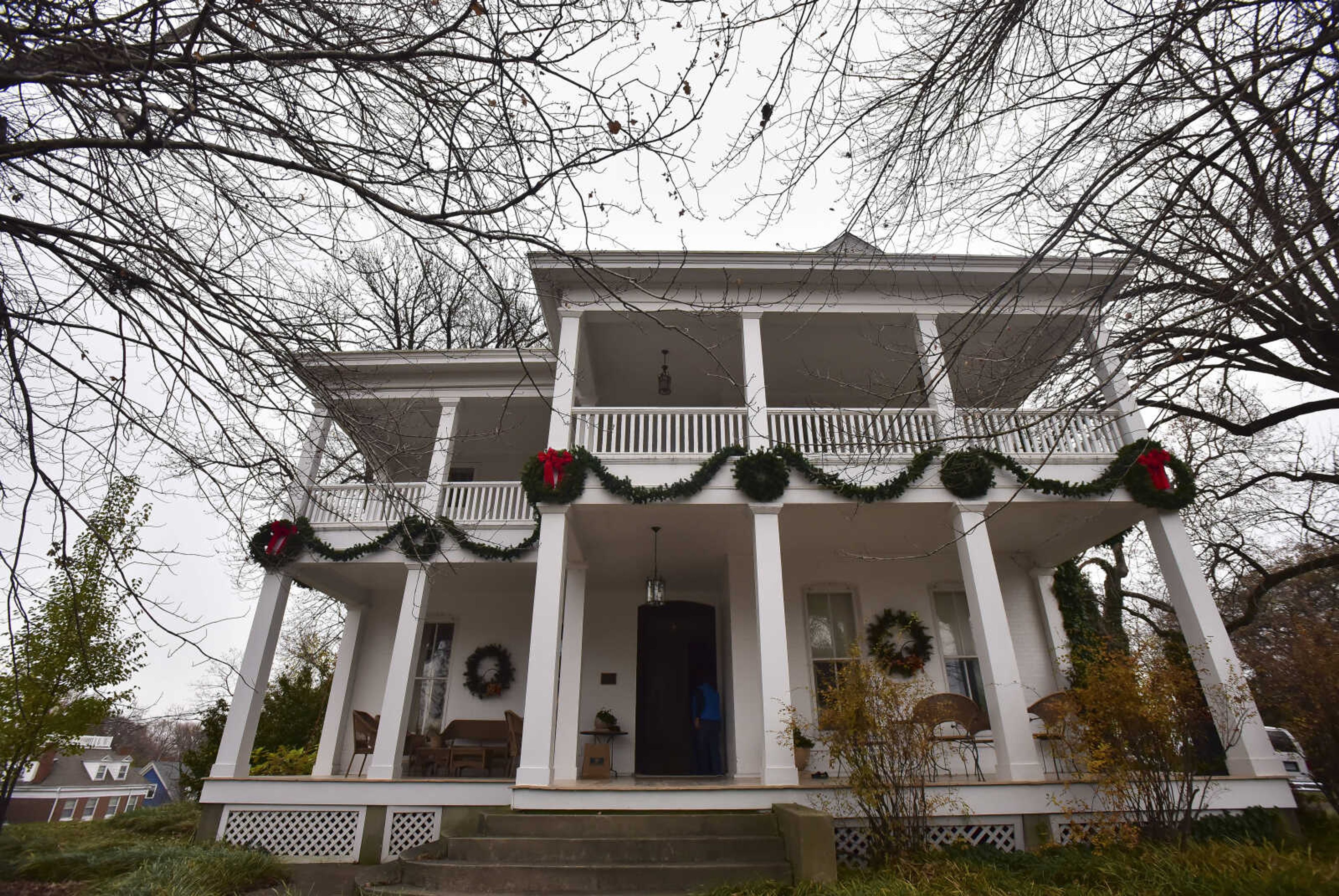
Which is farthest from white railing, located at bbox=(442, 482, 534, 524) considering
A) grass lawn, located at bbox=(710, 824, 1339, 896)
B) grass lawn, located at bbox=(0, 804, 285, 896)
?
grass lawn, located at bbox=(710, 824, 1339, 896)

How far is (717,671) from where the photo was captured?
10070mm

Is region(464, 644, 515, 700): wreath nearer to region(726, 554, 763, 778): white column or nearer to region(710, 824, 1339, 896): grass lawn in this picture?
region(726, 554, 763, 778): white column

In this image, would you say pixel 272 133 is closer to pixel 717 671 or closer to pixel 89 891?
pixel 89 891

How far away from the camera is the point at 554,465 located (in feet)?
25.1

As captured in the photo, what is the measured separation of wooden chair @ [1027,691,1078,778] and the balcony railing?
22.0ft

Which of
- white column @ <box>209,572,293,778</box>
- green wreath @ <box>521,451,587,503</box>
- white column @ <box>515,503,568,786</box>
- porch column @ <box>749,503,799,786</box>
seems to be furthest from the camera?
white column @ <box>209,572,293,778</box>

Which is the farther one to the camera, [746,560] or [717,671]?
[717,671]

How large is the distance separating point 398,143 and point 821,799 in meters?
6.28

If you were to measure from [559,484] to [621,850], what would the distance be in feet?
12.2

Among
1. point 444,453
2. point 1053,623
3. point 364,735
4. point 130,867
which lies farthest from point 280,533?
point 1053,623

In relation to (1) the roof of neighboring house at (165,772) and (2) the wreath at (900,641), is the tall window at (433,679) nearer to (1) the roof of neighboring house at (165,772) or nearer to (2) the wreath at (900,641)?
(2) the wreath at (900,641)

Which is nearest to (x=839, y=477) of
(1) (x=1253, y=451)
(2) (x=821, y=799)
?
(2) (x=821, y=799)

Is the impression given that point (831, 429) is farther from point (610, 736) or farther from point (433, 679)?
point (433, 679)

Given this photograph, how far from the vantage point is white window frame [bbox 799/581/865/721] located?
9156 millimetres
